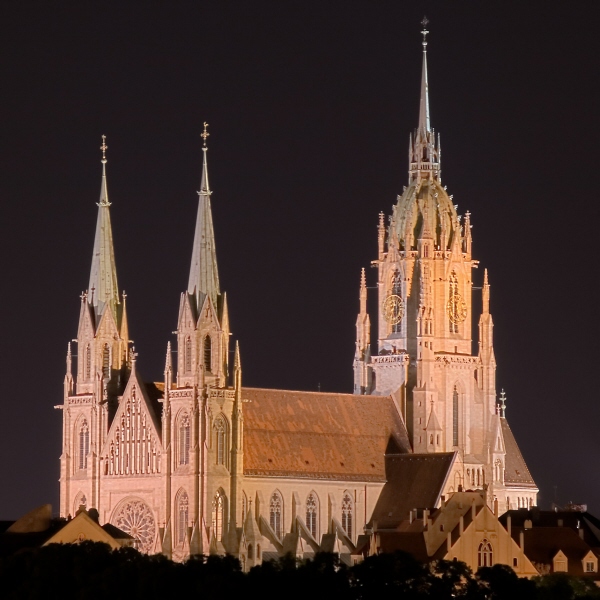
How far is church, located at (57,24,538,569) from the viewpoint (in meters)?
173

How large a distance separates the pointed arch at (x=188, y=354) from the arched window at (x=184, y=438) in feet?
8.73

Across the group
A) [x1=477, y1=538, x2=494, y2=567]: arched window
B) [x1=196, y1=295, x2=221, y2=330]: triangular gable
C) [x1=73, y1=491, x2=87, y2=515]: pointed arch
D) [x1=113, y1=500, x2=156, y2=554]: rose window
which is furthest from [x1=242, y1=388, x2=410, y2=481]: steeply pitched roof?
[x1=477, y1=538, x2=494, y2=567]: arched window

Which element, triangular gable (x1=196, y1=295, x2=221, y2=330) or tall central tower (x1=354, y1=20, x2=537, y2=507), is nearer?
triangular gable (x1=196, y1=295, x2=221, y2=330)

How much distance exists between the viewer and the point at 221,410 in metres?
173

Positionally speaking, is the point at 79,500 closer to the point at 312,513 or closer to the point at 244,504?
the point at 244,504

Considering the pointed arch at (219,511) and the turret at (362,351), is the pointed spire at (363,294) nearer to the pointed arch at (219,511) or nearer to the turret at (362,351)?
the turret at (362,351)

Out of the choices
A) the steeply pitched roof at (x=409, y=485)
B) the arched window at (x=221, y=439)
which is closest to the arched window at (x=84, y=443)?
the arched window at (x=221, y=439)

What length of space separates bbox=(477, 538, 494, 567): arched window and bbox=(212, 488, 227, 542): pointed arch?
17.2 metres

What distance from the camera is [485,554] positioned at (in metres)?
161

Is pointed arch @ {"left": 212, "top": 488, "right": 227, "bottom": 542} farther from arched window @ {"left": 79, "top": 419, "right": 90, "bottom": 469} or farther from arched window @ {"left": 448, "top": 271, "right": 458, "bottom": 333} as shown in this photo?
arched window @ {"left": 448, "top": 271, "right": 458, "bottom": 333}

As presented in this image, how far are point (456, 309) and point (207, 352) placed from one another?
80.1ft

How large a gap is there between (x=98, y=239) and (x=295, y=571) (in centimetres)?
5198

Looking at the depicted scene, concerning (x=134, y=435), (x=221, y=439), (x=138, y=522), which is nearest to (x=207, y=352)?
(x=221, y=439)

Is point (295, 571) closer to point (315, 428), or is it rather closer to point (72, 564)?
point (72, 564)
